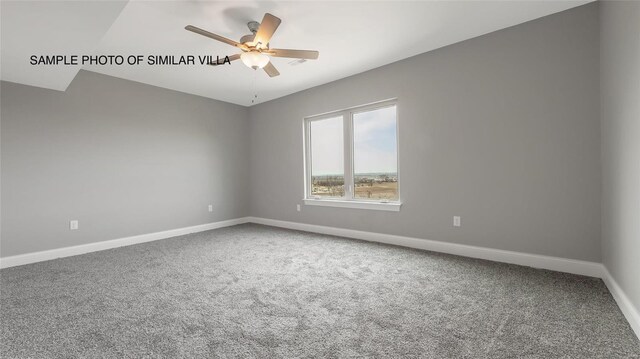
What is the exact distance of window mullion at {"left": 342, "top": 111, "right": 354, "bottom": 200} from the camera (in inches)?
175

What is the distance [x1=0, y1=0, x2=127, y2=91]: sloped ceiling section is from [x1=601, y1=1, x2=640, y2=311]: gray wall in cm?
339

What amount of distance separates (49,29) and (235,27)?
1.48m

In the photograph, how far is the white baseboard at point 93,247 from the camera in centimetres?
323

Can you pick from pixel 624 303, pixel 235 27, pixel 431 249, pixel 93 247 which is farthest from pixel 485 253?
pixel 93 247

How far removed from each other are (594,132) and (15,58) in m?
5.50

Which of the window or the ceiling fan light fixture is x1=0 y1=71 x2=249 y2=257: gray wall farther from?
the ceiling fan light fixture

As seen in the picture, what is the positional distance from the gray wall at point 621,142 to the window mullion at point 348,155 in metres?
2.85

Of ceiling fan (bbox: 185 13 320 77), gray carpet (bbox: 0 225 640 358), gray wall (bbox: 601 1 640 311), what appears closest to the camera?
gray carpet (bbox: 0 225 640 358)

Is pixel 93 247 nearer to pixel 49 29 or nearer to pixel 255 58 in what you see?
pixel 49 29

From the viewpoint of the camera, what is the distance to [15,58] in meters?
2.65

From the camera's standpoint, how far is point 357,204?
423cm

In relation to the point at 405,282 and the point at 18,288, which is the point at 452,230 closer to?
the point at 405,282

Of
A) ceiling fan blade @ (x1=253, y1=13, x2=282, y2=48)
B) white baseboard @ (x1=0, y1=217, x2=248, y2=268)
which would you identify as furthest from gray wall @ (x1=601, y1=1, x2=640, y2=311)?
white baseboard @ (x1=0, y1=217, x2=248, y2=268)

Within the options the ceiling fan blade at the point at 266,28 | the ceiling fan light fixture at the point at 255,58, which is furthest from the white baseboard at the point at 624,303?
the ceiling fan light fixture at the point at 255,58
